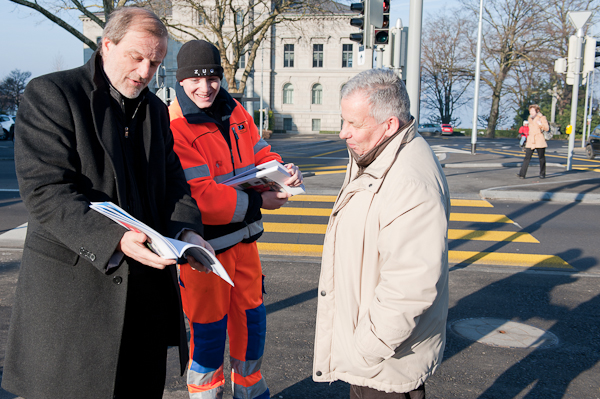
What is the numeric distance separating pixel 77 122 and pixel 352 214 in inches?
42.4

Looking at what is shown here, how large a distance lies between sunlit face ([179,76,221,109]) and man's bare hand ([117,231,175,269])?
1.14 meters

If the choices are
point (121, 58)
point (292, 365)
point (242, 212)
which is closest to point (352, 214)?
point (242, 212)

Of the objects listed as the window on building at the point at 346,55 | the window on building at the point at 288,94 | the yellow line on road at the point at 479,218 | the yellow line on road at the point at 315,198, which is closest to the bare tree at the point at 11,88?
the window on building at the point at 288,94

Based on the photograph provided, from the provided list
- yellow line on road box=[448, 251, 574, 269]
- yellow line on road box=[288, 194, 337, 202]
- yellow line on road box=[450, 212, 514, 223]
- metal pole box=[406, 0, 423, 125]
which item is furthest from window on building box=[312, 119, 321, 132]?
yellow line on road box=[448, 251, 574, 269]

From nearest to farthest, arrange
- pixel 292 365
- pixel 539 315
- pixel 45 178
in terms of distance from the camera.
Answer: pixel 45 178, pixel 292 365, pixel 539 315

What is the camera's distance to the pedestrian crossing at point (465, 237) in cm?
646

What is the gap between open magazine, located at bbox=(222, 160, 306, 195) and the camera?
2.75 m

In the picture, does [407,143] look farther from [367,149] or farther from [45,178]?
[45,178]

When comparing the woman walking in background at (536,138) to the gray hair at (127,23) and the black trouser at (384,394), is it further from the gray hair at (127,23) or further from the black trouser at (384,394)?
the gray hair at (127,23)

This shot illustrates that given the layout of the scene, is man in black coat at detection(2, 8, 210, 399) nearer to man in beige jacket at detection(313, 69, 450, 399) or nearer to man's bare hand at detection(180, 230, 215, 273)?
man's bare hand at detection(180, 230, 215, 273)

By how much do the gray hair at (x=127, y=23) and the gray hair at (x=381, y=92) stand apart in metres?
0.79

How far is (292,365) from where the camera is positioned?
3705 millimetres

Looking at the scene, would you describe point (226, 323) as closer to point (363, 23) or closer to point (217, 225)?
point (217, 225)

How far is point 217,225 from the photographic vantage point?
2770 mm
